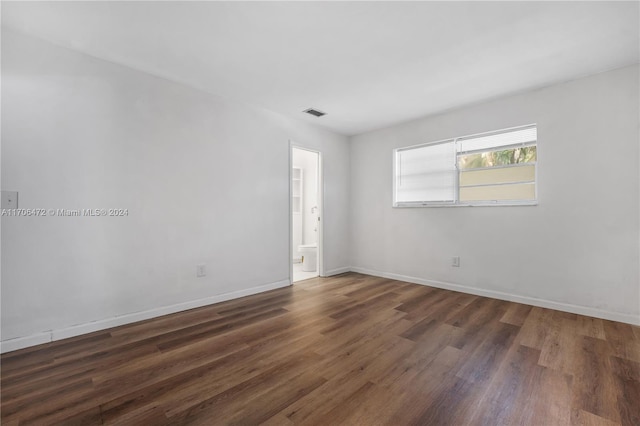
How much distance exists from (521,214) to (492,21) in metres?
2.19

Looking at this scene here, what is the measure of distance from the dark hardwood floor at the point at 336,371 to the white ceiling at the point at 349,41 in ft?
8.17

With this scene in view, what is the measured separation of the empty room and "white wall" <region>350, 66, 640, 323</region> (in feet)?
0.06

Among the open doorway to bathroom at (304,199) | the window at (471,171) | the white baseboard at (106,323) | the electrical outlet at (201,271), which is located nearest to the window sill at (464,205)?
the window at (471,171)

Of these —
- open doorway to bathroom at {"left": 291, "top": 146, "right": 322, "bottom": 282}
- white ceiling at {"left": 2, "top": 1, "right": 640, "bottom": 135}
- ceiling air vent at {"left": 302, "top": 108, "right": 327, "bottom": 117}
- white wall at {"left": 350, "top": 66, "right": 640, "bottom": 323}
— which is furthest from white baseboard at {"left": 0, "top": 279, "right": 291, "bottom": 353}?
white wall at {"left": 350, "top": 66, "right": 640, "bottom": 323}

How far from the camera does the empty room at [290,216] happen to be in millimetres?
1707

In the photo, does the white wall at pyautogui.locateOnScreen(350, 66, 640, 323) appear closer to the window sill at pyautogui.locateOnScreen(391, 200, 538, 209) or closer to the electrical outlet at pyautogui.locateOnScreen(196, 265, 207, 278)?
the window sill at pyautogui.locateOnScreen(391, 200, 538, 209)

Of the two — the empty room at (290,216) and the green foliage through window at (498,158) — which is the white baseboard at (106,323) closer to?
the empty room at (290,216)

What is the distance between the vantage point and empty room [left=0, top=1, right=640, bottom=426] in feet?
5.60

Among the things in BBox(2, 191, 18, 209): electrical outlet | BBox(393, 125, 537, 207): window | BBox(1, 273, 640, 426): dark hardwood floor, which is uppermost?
BBox(393, 125, 537, 207): window

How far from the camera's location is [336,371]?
6.09 ft

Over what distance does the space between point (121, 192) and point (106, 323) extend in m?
1.22

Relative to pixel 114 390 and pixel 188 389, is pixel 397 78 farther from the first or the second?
pixel 114 390

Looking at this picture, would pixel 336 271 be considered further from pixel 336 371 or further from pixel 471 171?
pixel 336 371

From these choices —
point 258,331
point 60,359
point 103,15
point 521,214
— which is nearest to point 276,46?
point 103,15
